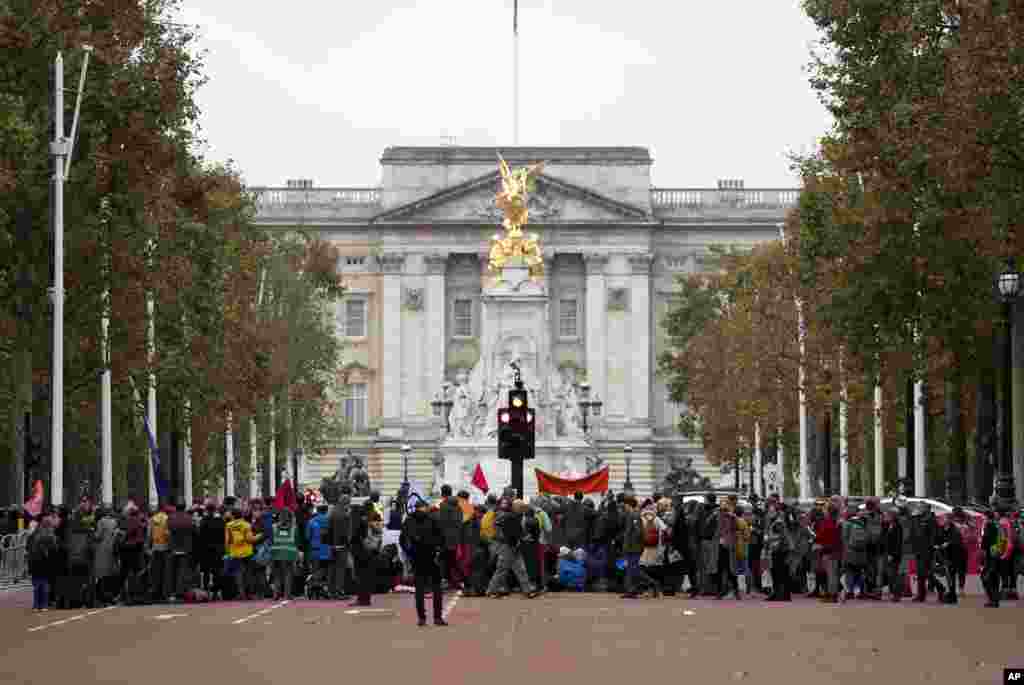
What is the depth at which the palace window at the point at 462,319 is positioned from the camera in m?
160

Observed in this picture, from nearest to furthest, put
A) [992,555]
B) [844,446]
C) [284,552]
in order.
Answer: [992,555], [284,552], [844,446]

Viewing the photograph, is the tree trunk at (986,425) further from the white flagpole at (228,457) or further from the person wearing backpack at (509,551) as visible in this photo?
the white flagpole at (228,457)

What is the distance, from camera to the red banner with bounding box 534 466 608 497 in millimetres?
65750

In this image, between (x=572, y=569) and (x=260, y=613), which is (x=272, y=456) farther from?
(x=260, y=613)

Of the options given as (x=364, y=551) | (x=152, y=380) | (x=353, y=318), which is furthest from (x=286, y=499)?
(x=353, y=318)

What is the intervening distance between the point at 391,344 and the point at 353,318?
367 centimetres

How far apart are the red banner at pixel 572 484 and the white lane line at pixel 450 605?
14527 millimetres

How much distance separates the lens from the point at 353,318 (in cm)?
16250

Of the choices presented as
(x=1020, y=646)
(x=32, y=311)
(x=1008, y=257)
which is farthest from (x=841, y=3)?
(x=1020, y=646)

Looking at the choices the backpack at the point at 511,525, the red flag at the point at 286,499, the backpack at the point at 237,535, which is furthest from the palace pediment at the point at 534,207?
the backpack at the point at 511,525

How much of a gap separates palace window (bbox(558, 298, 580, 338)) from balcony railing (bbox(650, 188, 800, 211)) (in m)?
7.77

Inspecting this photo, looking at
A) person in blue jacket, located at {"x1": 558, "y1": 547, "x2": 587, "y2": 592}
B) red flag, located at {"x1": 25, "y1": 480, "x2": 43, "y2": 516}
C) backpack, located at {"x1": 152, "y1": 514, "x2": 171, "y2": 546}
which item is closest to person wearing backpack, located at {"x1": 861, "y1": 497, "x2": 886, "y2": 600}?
person in blue jacket, located at {"x1": 558, "y1": 547, "x2": 587, "y2": 592}

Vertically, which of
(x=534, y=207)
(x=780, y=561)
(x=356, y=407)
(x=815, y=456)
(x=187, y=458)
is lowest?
(x=780, y=561)

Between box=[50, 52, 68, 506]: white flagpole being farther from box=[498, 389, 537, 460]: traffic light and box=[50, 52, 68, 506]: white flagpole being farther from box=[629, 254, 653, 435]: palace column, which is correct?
box=[629, 254, 653, 435]: palace column
